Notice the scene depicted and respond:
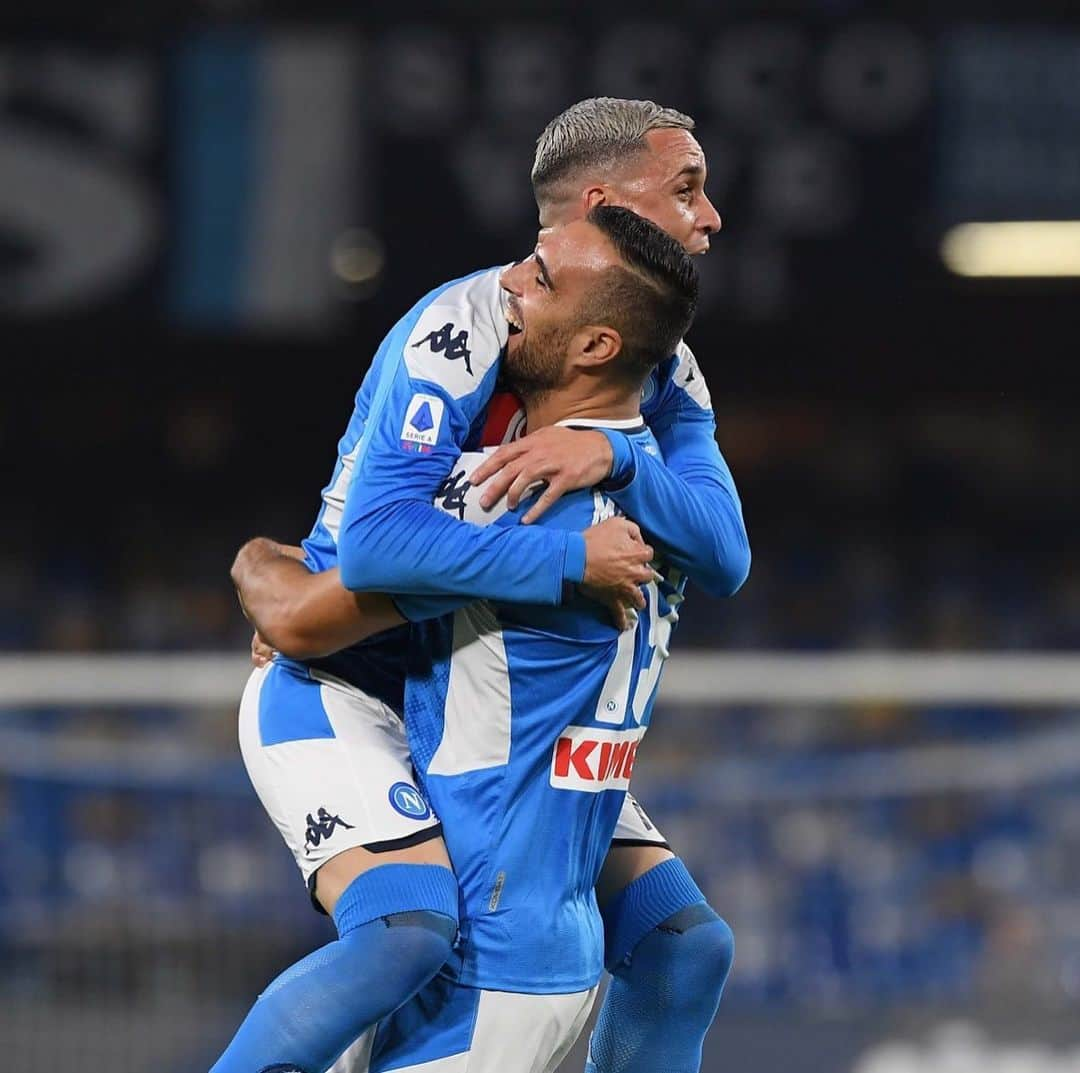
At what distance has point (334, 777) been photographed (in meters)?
2.22

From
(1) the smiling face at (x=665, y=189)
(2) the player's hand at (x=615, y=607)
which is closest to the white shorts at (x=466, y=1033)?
(2) the player's hand at (x=615, y=607)

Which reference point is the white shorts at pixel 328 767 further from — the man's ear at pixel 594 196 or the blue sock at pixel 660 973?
the man's ear at pixel 594 196

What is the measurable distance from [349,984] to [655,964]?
18.9 inches

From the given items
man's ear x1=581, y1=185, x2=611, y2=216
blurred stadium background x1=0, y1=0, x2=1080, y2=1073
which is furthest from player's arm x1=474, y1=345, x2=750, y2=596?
blurred stadium background x1=0, y1=0, x2=1080, y2=1073

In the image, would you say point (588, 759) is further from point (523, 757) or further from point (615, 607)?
point (615, 607)

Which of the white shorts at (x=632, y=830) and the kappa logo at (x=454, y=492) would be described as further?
the white shorts at (x=632, y=830)

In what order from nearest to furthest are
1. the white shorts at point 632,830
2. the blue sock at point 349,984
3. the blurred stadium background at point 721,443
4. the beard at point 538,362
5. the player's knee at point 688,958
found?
the blue sock at point 349,984
the beard at point 538,362
the player's knee at point 688,958
the white shorts at point 632,830
the blurred stadium background at point 721,443

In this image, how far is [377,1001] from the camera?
2043 mm

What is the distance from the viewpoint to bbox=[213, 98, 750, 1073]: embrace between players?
2074mm

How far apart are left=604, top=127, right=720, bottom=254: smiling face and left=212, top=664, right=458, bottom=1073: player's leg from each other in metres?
0.69

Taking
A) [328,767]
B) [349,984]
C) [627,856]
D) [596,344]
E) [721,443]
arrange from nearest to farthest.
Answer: [349,984]
[596,344]
[328,767]
[627,856]
[721,443]

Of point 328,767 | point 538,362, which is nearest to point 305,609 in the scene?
point 328,767

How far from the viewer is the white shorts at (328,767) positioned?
2.18m

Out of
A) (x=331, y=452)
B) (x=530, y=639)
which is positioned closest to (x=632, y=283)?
(x=530, y=639)
